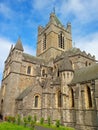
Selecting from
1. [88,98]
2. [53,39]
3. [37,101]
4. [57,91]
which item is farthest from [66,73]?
[53,39]

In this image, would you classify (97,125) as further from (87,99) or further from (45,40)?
(45,40)

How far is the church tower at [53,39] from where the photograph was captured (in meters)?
48.9

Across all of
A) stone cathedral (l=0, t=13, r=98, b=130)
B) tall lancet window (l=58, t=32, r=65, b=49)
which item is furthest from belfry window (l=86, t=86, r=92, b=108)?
tall lancet window (l=58, t=32, r=65, b=49)

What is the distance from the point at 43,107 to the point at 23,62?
1447 cm

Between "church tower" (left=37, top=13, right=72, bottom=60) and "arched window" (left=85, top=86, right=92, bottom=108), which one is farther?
"church tower" (left=37, top=13, right=72, bottom=60)

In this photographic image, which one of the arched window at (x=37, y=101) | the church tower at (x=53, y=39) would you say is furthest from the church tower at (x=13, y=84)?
the church tower at (x=53, y=39)

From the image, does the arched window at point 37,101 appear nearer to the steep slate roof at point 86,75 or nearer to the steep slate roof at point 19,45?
the steep slate roof at point 86,75

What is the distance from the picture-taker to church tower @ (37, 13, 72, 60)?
48.9m

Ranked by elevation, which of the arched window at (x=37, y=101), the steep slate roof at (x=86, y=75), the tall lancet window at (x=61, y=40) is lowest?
the arched window at (x=37, y=101)

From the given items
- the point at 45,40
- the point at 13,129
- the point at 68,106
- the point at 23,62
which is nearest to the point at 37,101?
the point at 68,106

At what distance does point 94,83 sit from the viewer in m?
23.6

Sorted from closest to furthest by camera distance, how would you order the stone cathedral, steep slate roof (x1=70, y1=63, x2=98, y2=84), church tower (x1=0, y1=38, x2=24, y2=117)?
the stone cathedral
steep slate roof (x1=70, y1=63, x2=98, y2=84)
church tower (x1=0, y1=38, x2=24, y2=117)

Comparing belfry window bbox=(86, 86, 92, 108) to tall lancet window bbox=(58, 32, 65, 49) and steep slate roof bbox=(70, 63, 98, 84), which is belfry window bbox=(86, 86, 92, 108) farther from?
tall lancet window bbox=(58, 32, 65, 49)

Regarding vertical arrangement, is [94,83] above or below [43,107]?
above
